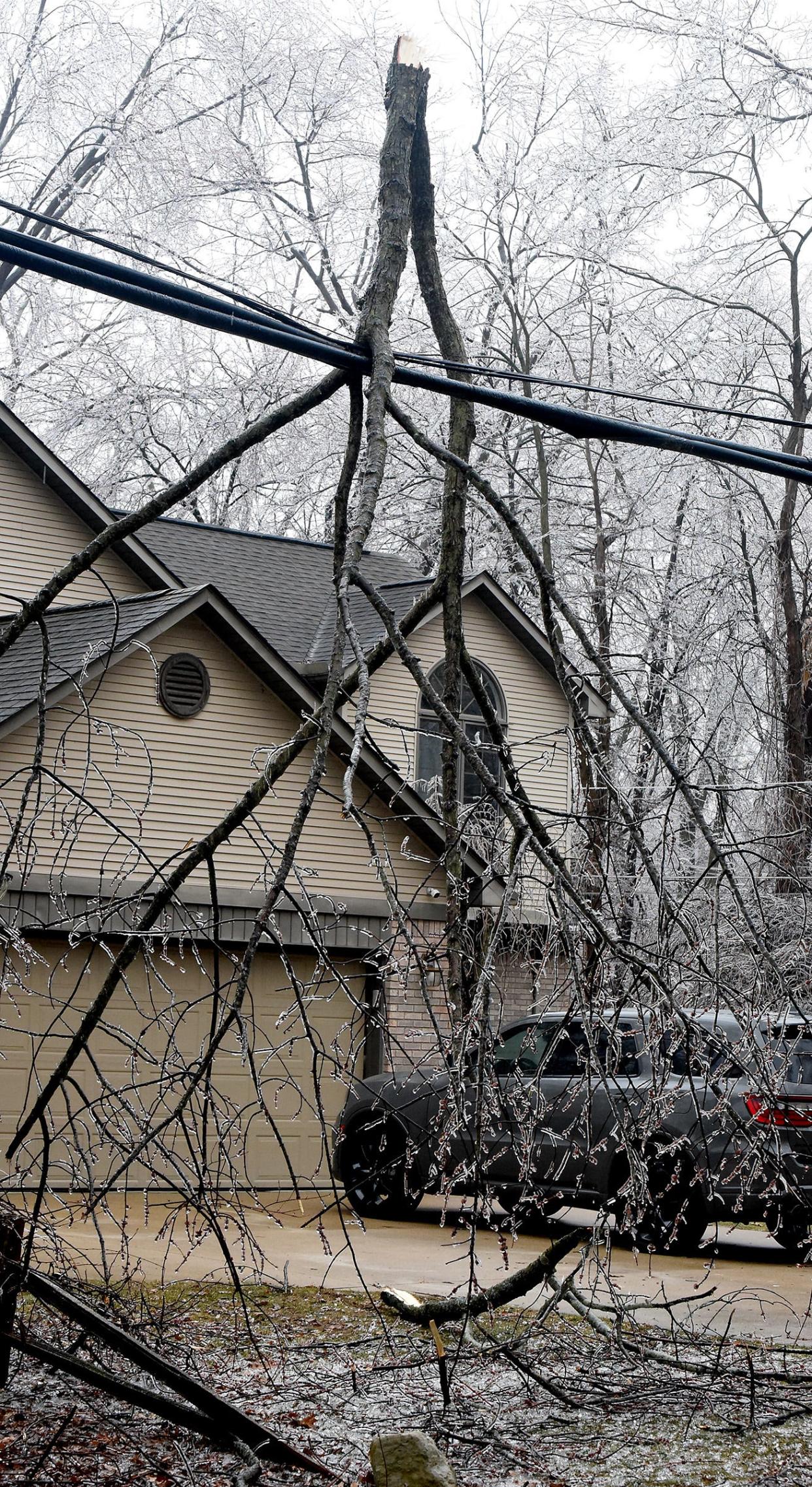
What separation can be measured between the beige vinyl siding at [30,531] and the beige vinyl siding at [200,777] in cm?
164

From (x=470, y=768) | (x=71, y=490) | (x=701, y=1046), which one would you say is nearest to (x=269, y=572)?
(x=470, y=768)

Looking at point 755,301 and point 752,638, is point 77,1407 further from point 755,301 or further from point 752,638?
point 755,301

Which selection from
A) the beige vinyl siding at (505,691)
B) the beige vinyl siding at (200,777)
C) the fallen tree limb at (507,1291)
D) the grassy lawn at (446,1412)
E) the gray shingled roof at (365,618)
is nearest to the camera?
the grassy lawn at (446,1412)

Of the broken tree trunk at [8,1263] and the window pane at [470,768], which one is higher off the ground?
the window pane at [470,768]

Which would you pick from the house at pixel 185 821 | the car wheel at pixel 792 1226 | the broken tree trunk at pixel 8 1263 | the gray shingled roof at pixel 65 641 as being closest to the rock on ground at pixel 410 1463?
→ the broken tree trunk at pixel 8 1263

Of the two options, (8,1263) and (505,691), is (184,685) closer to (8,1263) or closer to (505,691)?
(505,691)

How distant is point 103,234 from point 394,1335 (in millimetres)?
22021

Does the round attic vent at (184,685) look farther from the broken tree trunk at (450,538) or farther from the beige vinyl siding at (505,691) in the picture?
the broken tree trunk at (450,538)

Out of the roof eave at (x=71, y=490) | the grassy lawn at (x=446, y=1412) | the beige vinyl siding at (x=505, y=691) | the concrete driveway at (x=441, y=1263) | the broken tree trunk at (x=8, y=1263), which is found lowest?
the concrete driveway at (x=441, y=1263)

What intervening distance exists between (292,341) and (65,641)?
36.0 ft

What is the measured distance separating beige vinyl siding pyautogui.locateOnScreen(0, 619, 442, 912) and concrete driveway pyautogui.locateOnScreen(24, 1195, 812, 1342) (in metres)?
3.44

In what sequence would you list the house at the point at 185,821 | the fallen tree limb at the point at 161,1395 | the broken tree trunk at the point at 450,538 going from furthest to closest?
1. the house at the point at 185,821
2. the fallen tree limb at the point at 161,1395
3. the broken tree trunk at the point at 450,538

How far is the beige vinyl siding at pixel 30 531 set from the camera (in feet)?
52.2

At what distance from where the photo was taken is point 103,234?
25281 mm
